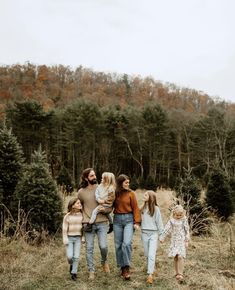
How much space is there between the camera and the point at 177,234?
6164 millimetres

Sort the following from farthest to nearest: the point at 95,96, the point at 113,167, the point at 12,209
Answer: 1. the point at 95,96
2. the point at 113,167
3. the point at 12,209

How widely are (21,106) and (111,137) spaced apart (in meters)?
9.15

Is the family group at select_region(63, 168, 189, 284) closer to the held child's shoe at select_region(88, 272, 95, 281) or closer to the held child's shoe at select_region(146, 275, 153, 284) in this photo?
the held child's shoe at select_region(88, 272, 95, 281)

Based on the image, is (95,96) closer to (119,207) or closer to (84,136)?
(84,136)

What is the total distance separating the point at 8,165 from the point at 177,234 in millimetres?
5107

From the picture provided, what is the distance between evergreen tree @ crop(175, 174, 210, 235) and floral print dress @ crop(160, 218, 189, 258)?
3646 mm

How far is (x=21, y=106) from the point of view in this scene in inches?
1304

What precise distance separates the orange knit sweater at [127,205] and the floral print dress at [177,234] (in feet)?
1.85

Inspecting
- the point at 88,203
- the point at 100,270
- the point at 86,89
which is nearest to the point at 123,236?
the point at 88,203

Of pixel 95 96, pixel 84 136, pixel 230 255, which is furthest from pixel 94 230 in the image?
pixel 95 96

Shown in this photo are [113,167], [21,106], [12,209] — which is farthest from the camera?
[113,167]

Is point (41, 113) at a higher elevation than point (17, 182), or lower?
higher

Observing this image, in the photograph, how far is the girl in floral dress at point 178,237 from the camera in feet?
19.7

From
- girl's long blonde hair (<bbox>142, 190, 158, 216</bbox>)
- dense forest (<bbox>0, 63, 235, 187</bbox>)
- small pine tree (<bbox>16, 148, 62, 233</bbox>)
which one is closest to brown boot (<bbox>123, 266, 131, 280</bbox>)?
girl's long blonde hair (<bbox>142, 190, 158, 216</bbox>)
